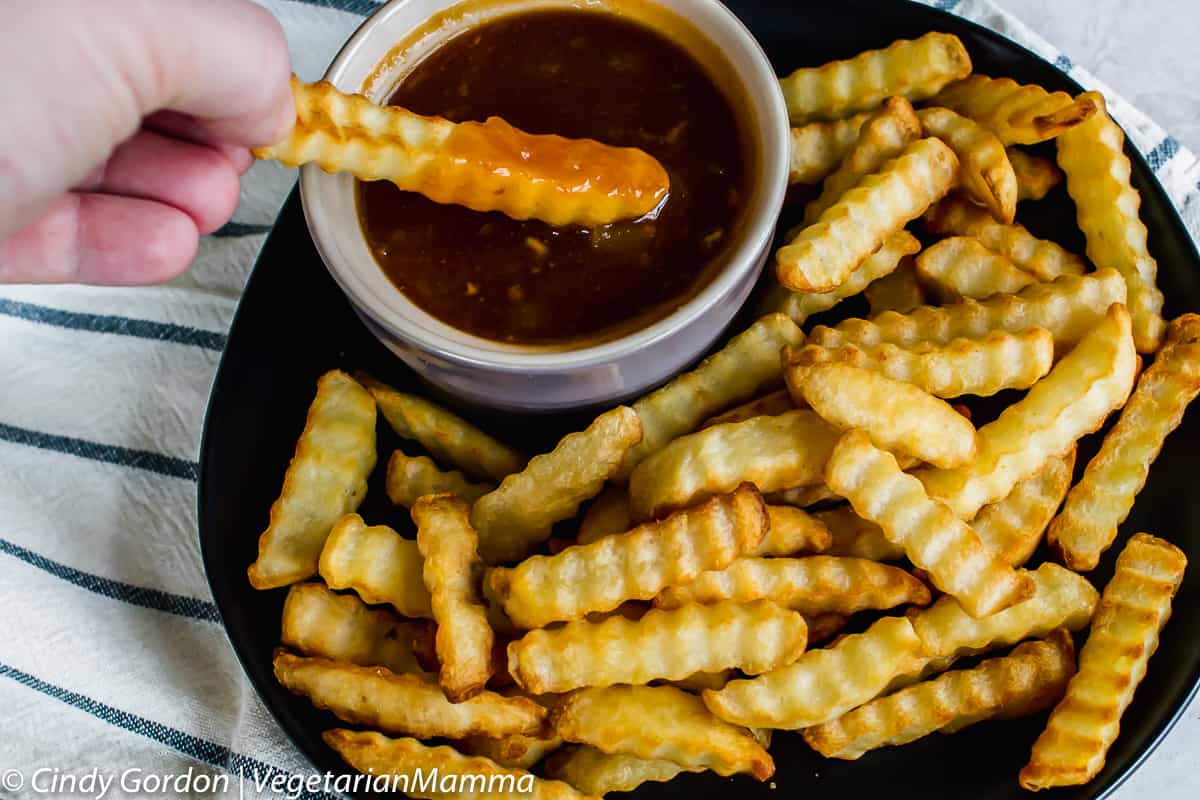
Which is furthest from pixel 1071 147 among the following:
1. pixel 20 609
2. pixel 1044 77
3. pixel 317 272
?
pixel 20 609

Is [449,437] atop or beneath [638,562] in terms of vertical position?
beneath

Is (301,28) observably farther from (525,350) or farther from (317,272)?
(525,350)

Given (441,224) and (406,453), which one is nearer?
(441,224)

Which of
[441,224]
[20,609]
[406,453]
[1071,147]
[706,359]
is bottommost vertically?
[20,609]

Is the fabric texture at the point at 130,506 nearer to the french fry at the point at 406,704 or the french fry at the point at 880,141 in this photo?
the french fry at the point at 406,704

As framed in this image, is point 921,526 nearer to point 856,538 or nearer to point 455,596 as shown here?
point 856,538

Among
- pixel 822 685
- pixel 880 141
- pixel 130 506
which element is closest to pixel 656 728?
pixel 822 685
